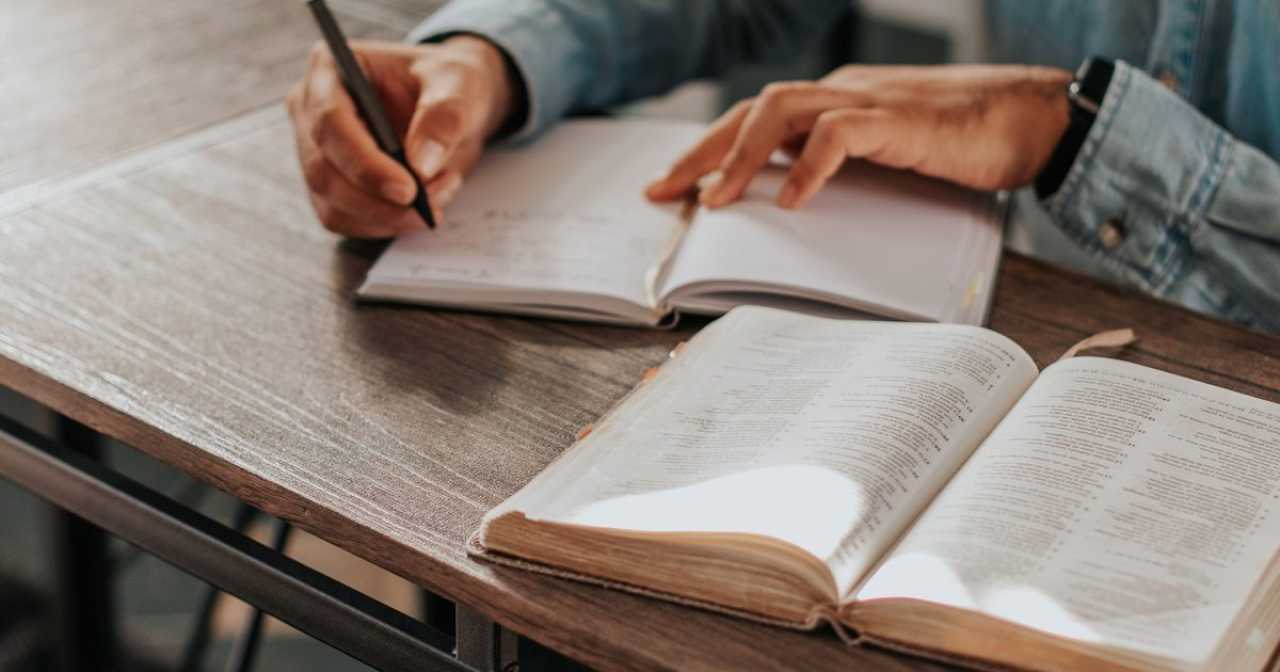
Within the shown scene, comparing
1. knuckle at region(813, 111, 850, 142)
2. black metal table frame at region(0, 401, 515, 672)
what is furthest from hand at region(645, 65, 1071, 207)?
black metal table frame at region(0, 401, 515, 672)

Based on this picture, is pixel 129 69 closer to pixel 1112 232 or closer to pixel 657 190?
pixel 657 190

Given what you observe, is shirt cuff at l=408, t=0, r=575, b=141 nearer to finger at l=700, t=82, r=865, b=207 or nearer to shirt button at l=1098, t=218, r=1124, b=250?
finger at l=700, t=82, r=865, b=207

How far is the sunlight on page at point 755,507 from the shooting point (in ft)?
1.79

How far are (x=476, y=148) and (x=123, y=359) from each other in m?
0.32

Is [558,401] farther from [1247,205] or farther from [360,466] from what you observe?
[1247,205]

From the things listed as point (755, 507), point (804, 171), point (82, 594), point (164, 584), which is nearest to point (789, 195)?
point (804, 171)

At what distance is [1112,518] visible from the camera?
555mm

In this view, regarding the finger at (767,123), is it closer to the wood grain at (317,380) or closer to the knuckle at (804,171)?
the knuckle at (804,171)

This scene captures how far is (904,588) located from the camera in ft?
1.72

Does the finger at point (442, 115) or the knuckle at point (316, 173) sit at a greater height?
the finger at point (442, 115)

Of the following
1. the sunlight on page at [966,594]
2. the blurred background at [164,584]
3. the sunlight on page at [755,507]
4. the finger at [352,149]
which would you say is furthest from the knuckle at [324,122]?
the blurred background at [164,584]

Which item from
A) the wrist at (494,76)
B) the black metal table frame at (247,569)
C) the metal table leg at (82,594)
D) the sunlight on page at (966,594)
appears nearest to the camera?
the sunlight on page at (966,594)

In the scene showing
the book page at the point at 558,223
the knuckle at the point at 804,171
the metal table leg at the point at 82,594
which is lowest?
the metal table leg at the point at 82,594

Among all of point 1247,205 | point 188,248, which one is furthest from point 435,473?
point 1247,205
